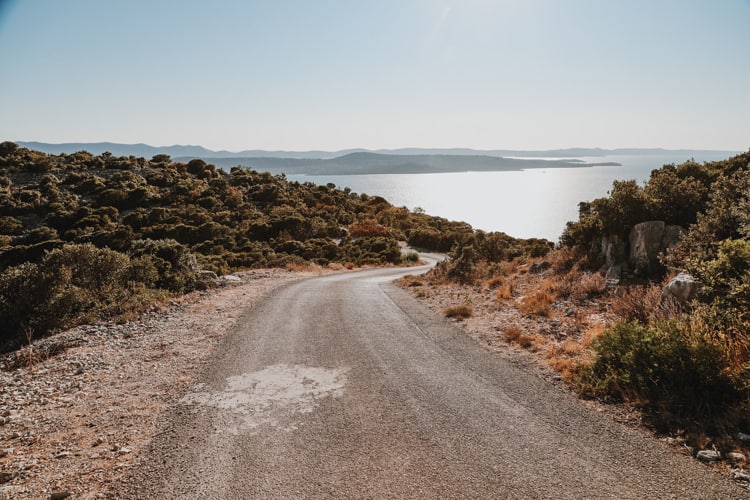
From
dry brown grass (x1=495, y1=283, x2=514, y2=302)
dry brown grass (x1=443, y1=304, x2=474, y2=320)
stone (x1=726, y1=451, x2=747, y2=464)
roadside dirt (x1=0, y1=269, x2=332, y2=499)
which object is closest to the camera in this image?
stone (x1=726, y1=451, x2=747, y2=464)

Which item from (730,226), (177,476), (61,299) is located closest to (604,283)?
(730,226)

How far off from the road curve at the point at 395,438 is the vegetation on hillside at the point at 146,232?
7.29m

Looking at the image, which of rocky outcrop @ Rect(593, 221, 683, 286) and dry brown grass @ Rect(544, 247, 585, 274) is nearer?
rocky outcrop @ Rect(593, 221, 683, 286)

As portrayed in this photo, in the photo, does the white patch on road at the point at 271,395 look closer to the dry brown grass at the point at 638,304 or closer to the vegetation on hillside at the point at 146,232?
the dry brown grass at the point at 638,304

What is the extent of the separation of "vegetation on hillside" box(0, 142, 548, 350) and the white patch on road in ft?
24.6

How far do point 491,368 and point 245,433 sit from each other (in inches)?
194

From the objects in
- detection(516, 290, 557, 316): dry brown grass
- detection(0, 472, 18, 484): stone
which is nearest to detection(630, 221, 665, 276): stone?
detection(516, 290, 557, 316): dry brown grass

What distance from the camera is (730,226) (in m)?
9.66

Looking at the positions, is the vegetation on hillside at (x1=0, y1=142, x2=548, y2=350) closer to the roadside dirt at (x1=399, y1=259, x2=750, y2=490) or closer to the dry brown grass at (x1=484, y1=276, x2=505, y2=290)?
the dry brown grass at (x1=484, y1=276, x2=505, y2=290)

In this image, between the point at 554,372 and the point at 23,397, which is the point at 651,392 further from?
the point at 23,397

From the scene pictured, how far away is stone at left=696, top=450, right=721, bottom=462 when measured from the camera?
4852 mm

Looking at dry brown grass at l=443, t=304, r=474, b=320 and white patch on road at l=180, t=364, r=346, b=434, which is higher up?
white patch on road at l=180, t=364, r=346, b=434

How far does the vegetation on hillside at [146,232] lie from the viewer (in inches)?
497

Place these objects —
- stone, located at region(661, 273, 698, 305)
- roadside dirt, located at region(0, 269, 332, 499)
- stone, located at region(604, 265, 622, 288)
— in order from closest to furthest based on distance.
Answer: roadside dirt, located at region(0, 269, 332, 499), stone, located at region(661, 273, 698, 305), stone, located at region(604, 265, 622, 288)
